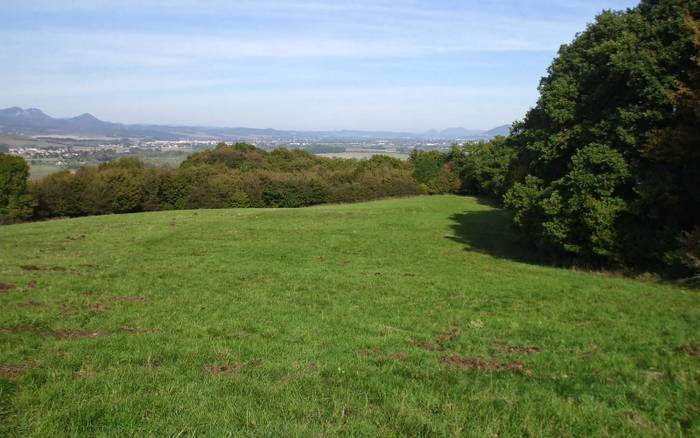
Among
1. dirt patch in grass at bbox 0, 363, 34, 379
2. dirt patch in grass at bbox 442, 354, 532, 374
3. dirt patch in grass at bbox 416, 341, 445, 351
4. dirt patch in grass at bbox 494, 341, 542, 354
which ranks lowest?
dirt patch in grass at bbox 416, 341, 445, 351

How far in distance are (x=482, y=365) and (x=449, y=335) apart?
8.77ft

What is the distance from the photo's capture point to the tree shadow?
31.1 m

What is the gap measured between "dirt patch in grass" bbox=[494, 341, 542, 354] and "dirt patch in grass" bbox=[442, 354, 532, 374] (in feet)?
3.52

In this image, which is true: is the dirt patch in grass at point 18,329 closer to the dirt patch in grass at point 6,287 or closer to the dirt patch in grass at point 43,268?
the dirt patch in grass at point 6,287

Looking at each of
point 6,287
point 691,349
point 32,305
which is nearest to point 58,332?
point 32,305

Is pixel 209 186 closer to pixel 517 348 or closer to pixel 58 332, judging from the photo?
pixel 58 332

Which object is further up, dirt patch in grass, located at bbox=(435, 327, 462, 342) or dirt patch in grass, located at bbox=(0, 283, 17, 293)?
dirt patch in grass, located at bbox=(435, 327, 462, 342)

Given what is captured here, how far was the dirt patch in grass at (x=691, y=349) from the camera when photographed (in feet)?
29.9

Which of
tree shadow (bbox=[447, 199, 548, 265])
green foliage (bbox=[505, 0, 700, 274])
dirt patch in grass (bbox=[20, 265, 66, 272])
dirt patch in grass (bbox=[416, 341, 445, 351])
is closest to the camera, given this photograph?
dirt patch in grass (bbox=[416, 341, 445, 351])

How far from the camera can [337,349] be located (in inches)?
404

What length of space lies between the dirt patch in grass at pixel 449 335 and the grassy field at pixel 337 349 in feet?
0.29

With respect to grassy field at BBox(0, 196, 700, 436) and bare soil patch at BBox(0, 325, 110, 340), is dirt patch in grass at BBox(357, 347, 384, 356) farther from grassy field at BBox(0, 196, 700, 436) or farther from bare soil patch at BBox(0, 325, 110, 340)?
bare soil patch at BBox(0, 325, 110, 340)

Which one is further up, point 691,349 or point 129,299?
point 691,349

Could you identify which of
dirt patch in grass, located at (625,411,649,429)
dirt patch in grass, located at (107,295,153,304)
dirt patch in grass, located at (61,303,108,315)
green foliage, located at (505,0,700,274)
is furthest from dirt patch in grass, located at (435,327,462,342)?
green foliage, located at (505,0,700,274)
